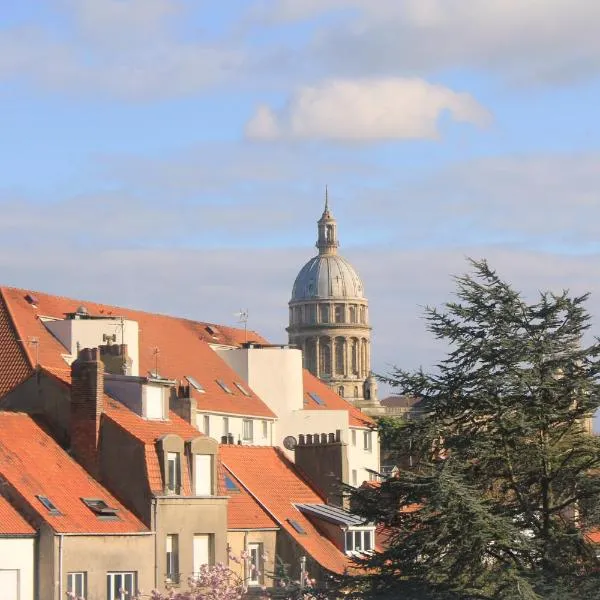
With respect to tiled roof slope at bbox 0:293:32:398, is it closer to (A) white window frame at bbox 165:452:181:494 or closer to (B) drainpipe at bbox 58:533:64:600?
(A) white window frame at bbox 165:452:181:494

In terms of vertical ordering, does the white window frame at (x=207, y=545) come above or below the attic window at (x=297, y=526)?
below

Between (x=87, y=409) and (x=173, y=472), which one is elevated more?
(x=87, y=409)

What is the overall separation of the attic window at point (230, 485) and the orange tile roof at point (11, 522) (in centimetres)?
1509

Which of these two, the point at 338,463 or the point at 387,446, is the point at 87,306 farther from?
the point at 387,446

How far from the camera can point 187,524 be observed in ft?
177

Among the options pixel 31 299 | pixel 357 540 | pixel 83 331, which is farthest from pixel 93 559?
pixel 31 299

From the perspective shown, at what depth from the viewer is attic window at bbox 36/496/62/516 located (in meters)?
49.3

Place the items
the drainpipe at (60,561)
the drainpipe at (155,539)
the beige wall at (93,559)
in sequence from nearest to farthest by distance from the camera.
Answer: the drainpipe at (60,561) < the beige wall at (93,559) < the drainpipe at (155,539)

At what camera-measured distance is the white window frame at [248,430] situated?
9331 cm

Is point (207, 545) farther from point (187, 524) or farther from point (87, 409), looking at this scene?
point (87, 409)

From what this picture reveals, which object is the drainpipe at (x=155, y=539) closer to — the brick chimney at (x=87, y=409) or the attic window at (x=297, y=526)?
the brick chimney at (x=87, y=409)

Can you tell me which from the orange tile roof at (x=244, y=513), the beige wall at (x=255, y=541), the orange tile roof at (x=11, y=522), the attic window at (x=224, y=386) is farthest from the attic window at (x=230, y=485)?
the attic window at (x=224, y=386)

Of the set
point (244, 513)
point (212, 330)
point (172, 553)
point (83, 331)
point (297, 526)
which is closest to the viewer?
point (172, 553)

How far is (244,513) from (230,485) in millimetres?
2395
